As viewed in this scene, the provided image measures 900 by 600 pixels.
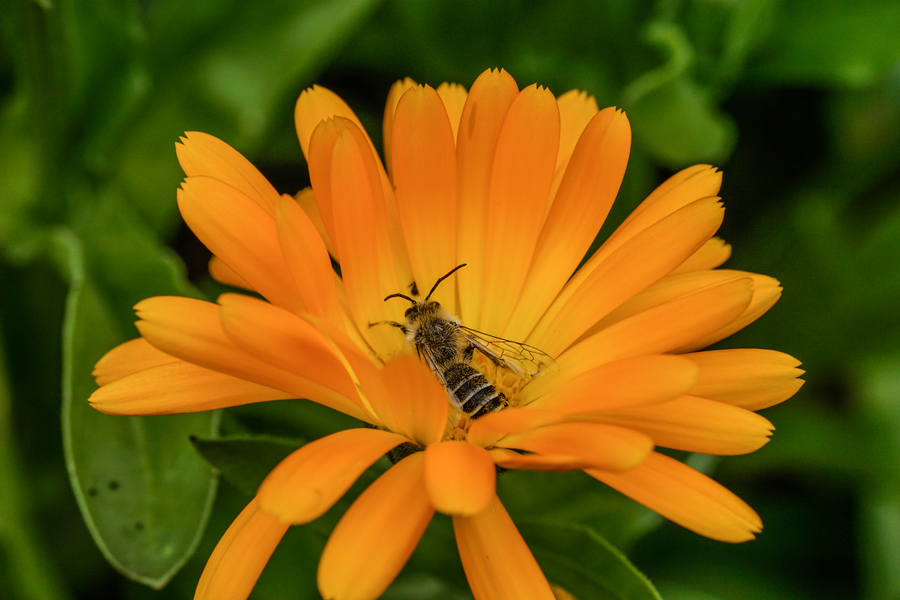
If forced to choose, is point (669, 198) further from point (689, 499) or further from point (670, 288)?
point (689, 499)

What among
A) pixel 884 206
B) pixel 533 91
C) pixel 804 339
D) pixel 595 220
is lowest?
pixel 804 339

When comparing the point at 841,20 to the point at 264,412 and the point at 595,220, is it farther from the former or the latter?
the point at 264,412

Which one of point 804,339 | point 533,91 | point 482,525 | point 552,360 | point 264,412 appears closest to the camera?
point 482,525

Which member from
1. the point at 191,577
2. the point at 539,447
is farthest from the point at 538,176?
the point at 191,577

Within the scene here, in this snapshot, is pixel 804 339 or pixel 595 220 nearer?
pixel 595 220

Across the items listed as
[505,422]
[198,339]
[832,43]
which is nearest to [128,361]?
[198,339]
